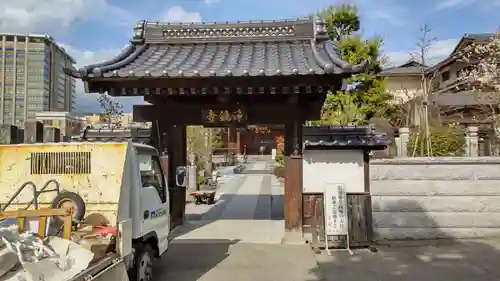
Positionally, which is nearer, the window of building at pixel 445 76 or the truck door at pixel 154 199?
the truck door at pixel 154 199

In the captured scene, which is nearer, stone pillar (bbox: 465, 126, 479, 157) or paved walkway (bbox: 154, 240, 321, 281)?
paved walkway (bbox: 154, 240, 321, 281)

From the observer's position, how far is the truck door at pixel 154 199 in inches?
234

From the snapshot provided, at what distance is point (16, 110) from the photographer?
120ft

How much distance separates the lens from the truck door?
595 cm

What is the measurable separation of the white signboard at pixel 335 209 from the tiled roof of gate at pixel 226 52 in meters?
2.53

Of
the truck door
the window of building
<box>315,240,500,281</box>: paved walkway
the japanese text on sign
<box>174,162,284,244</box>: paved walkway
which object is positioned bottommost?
<box>315,240,500,281</box>: paved walkway

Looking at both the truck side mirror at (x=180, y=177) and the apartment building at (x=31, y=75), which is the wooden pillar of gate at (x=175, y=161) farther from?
the apartment building at (x=31, y=75)

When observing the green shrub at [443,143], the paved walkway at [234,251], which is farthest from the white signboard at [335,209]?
the green shrub at [443,143]

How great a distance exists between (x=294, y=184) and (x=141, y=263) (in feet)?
15.2

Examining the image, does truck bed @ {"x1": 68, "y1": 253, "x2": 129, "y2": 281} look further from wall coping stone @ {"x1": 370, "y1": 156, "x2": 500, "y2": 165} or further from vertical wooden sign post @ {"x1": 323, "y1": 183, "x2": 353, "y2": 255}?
wall coping stone @ {"x1": 370, "y1": 156, "x2": 500, "y2": 165}

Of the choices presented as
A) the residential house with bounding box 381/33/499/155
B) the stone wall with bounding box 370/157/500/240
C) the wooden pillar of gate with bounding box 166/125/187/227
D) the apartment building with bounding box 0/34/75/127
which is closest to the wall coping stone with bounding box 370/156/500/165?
the stone wall with bounding box 370/157/500/240

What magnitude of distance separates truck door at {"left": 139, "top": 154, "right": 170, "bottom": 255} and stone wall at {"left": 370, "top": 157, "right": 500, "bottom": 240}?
546 centimetres

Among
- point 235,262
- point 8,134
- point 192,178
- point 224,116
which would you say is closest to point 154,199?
point 235,262

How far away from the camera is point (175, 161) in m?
10.6
